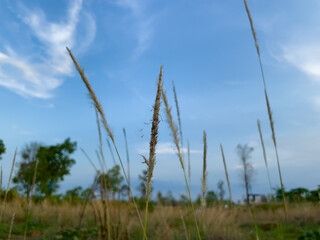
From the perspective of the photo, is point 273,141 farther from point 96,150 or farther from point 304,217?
point 304,217

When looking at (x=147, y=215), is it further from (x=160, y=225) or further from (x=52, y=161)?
(x=52, y=161)

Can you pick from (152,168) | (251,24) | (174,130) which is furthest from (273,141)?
(152,168)

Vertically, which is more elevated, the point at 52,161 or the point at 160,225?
the point at 52,161

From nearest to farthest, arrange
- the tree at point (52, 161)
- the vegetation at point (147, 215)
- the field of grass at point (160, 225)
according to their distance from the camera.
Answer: the vegetation at point (147, 215) → the field of grass at point (160, 225) → the tree at point (52, 161)

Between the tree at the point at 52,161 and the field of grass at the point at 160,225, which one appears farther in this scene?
the tree at the point at 52,161

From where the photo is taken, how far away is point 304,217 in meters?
7.50

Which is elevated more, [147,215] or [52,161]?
[52,161]

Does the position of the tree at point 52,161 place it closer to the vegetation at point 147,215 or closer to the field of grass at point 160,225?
the vegetation at point 147,215

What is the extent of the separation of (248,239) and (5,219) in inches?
213

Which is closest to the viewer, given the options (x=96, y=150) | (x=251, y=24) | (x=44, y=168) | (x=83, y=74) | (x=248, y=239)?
(x=83, y=74)

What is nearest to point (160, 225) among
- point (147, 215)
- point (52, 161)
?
point (147, 215)

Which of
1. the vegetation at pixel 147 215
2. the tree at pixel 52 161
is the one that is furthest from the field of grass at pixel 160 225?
the tree at pixel 52 161

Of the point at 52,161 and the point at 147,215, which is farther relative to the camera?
the point at 52,161

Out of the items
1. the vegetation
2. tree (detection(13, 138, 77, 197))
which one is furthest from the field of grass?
tree (detection(13, 138, 77, 197))
